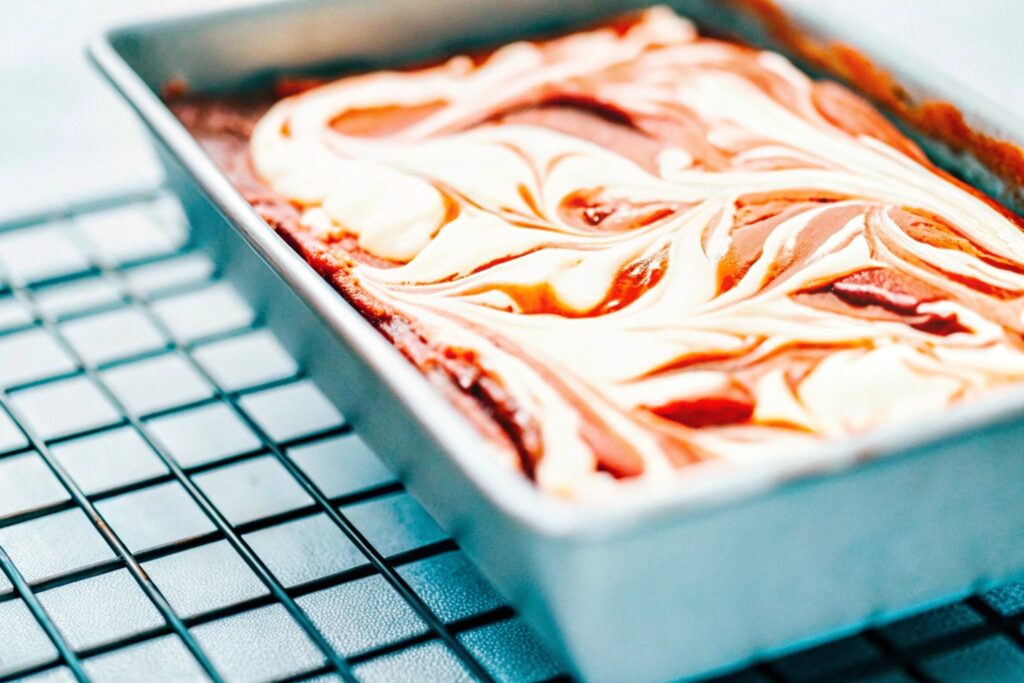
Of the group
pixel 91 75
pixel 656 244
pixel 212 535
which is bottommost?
pixel 212 535

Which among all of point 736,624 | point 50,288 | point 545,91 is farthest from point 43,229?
point 736,624

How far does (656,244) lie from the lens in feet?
4.05

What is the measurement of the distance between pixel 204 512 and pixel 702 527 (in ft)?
1.99

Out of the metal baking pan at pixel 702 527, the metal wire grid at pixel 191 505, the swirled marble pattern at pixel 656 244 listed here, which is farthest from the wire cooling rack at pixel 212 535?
the swirled marble pattern at pixel 656 244

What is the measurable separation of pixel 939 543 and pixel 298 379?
76 centimetres

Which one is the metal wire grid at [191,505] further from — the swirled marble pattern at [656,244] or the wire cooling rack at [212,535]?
the swirled marble pattern at [656,244]

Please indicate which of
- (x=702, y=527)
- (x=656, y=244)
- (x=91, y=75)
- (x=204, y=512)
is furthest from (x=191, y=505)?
(x=91, y=75)

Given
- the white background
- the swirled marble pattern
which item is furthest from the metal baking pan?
the white background

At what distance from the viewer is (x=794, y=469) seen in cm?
79

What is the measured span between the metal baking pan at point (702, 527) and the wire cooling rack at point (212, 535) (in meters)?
0.11

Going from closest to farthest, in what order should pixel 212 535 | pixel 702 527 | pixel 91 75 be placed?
pixel 702 527
pixel 212 535
pixel 91 75

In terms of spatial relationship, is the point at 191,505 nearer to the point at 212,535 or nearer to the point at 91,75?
the point at 212,535

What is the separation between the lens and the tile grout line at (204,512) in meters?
1.03

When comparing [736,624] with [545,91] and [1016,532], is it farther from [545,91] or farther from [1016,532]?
[545,91]
